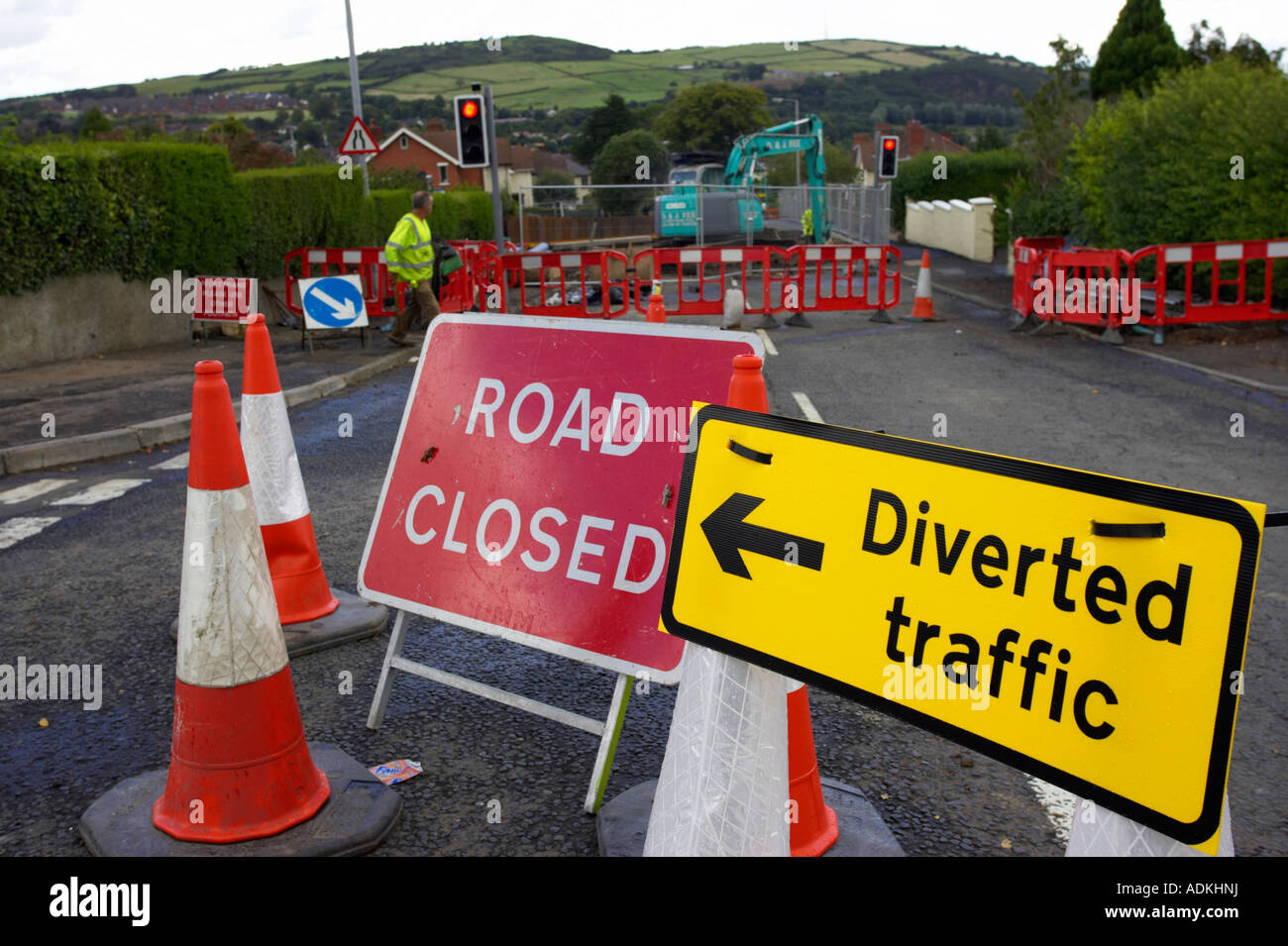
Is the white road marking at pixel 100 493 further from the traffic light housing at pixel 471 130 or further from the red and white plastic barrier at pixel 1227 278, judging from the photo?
the traffic light housing at pixel 471 130

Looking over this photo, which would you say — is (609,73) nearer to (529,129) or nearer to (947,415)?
(529,129)

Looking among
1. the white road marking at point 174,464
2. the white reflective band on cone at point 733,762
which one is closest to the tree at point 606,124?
the white road marking at point 174,464

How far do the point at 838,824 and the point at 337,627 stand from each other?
99.5 inches

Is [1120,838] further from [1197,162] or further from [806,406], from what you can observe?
[1197,162]

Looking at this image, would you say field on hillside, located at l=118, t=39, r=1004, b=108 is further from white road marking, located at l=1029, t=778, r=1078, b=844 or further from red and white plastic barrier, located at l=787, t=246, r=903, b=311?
white road marking, located at l=1029, t=778, r=1078, b=844

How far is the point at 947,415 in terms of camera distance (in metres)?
10.2

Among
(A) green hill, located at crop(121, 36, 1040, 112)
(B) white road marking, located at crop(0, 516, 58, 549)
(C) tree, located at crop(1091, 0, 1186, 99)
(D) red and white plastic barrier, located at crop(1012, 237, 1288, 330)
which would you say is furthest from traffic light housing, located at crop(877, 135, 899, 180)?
(A) green hill, located at crop(121, 36, 1040, 112)

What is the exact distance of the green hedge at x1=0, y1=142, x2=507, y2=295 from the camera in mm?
13797

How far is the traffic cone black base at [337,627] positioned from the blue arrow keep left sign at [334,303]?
34.7 ft

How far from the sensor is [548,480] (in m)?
3.78

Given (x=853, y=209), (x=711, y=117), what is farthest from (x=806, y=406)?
(x=711, y=117)

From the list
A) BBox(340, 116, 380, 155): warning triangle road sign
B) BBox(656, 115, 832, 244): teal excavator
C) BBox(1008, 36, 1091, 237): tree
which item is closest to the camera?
BBox(340, 116, 380, 155): warning triangle road sign

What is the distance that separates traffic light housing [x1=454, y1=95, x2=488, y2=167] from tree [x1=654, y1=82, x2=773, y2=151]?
8935 centimetres
